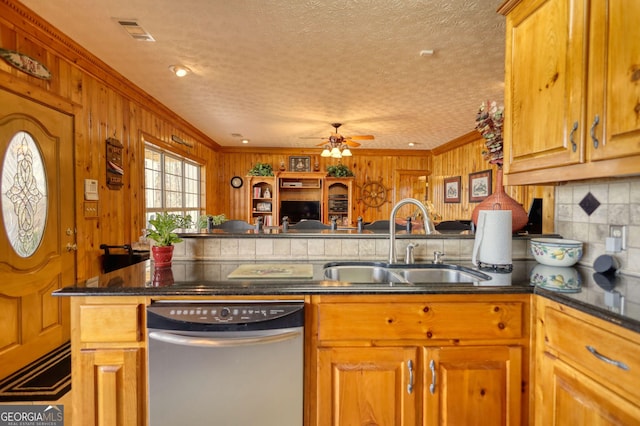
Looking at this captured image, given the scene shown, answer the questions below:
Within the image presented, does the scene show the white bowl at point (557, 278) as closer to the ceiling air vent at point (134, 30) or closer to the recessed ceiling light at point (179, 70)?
the ceiling air vent at point (134, 30)

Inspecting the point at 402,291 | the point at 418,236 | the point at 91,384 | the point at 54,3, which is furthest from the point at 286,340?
the point at 54,3

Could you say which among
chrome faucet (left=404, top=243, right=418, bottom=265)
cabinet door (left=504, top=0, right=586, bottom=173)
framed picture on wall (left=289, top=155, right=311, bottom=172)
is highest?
framed picture on wall (left=289, top=155, right=311, bottom=172)

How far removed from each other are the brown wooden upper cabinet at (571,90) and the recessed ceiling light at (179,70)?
255cm

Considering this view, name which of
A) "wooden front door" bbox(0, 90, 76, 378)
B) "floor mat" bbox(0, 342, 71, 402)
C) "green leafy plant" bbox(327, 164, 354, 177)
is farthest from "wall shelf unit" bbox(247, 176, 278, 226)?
"floor mat" bbox(0, 342, 71, 402)

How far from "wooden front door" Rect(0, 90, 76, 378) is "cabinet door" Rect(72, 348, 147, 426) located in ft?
4.23

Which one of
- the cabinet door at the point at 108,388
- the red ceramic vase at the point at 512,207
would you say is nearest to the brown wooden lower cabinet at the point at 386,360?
the cabinet door at the point at 108,388

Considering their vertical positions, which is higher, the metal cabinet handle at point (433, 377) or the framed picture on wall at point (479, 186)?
the framed picture on wall at point (479, 186)

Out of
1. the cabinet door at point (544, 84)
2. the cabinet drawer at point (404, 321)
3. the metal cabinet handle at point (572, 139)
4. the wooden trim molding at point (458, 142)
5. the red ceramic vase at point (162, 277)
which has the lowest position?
the cabinet drawer at point (404, 321)

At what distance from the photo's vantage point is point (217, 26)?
223 centimetres

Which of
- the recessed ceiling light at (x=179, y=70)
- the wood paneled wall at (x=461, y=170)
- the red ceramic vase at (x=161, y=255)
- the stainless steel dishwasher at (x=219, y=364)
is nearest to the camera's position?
the stainless steel dishwasher at (x=219, y=364)

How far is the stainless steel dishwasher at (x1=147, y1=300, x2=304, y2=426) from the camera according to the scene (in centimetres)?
123

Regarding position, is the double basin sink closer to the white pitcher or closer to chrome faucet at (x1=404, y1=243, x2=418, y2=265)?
chrome faucet at (x1=404, y1=243, x2=418, y2=265)

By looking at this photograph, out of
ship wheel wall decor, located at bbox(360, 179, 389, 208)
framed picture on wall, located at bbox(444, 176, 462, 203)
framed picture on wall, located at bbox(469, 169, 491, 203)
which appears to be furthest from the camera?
ship wheel wall decor, located at bbox(360, 179, 389, 208)

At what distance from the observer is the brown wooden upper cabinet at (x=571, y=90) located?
3.74ft
